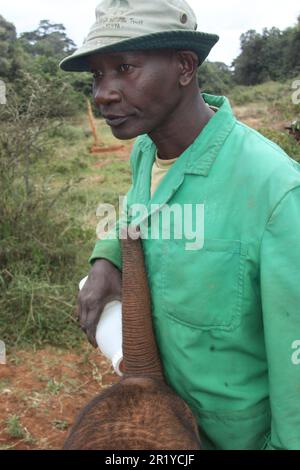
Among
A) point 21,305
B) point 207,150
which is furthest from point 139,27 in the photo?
point 21,305

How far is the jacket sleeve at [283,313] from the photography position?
1098mm

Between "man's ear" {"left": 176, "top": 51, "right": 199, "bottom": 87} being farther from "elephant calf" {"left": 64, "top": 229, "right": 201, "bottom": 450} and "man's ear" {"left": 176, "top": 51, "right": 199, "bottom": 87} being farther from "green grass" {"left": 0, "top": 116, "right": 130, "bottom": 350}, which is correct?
"green grass" {"left": 0, "top": 116, "right": 130, "bottom": 350}

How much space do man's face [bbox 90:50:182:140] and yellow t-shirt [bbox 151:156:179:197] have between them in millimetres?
156

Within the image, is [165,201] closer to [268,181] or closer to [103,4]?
[268,181]

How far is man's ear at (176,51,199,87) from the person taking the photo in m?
1.27

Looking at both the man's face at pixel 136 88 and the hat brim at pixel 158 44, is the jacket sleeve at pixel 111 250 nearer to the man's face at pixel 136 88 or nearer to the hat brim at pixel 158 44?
the man's face at pixel 136 88

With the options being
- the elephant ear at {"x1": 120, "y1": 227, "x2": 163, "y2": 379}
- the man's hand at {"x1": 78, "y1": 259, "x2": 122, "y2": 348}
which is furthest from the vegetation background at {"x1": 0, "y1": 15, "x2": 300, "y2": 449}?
the elephant ear at {"x1": 120, "y1": 227, "x2": 163, "y2": 379}

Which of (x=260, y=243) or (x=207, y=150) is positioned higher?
(x=207, y=150)

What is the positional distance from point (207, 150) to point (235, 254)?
0.85 ft

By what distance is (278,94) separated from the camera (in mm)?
19453

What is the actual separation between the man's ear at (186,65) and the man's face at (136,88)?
0.01m

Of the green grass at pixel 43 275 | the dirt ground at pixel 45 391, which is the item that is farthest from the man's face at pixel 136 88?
the green grass at pixel 43 275

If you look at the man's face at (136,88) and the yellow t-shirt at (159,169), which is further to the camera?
the yellow t-shirt at (159,169)
